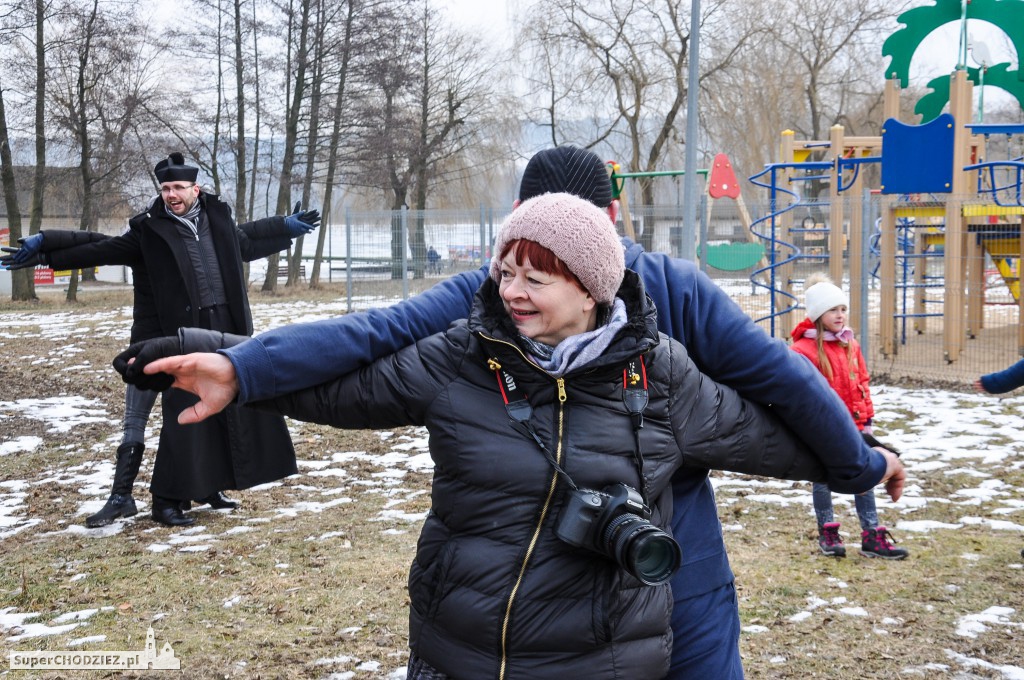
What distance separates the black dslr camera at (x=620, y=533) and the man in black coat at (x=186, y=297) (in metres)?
3.88

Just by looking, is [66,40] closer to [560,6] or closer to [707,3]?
[560,6]

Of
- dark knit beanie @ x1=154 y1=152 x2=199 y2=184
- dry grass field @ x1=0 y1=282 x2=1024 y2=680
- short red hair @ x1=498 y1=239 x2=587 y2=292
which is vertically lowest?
dry grass field @ x1=0 y1=282 x2=1024 y2=680

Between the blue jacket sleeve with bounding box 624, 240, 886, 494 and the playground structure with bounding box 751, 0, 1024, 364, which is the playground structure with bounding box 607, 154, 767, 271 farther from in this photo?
the blue jacket sleeve with bounding box 624, 240, 886, 494

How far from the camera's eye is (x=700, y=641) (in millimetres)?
2266

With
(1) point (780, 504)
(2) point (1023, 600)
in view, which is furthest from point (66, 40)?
(2) point (1023, 600)

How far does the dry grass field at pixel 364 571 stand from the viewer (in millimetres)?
3996

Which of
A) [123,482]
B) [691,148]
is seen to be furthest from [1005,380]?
[691,148]

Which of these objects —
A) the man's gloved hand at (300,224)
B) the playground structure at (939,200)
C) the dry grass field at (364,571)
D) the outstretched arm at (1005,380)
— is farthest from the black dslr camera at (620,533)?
the playground structure at (939,200)

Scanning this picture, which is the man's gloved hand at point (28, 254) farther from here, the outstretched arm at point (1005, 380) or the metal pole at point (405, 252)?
the metal pole at point (405, 252)

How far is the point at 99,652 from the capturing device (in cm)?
398

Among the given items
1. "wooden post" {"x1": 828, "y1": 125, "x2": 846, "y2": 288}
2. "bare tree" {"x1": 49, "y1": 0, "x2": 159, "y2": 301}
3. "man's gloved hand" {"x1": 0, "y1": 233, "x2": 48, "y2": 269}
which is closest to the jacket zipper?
"man's gloved hand" {"x1": 0, "y1": 233, "x2": 48, "y2": 269}

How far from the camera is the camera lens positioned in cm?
187

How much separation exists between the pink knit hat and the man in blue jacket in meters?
0.25

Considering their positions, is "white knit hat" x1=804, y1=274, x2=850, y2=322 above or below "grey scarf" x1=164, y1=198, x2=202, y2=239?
below
